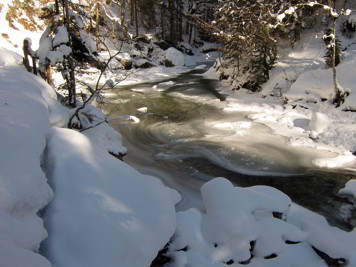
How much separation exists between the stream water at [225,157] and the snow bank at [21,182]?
3126 millimetres

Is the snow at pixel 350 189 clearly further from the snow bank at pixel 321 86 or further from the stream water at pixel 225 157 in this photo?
the snow bank at pixel 321 86

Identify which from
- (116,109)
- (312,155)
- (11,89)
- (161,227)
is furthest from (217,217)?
(116,109)

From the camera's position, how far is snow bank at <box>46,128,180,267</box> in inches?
139

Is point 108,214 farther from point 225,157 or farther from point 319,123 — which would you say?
point 319,123

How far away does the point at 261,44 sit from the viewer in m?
16.4

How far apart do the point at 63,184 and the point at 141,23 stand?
41180 mm

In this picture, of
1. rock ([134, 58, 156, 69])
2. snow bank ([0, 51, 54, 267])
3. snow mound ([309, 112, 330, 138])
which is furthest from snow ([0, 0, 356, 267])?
rock ([134, 58, 156, 69])

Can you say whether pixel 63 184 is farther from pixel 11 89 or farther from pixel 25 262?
pixel 11 89

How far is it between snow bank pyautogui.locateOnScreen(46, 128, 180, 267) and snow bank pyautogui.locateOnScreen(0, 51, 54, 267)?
29 cm

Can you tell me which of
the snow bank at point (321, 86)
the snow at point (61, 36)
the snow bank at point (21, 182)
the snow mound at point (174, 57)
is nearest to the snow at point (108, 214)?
the snow bank at point (21, 182)

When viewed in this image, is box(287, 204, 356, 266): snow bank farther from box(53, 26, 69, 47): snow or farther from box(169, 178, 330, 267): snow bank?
box(53, 26, 69, 47): snow

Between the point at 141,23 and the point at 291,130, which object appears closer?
the point at 291,130

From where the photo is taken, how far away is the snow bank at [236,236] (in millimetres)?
4688

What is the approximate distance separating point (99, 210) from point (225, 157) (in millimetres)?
5767
